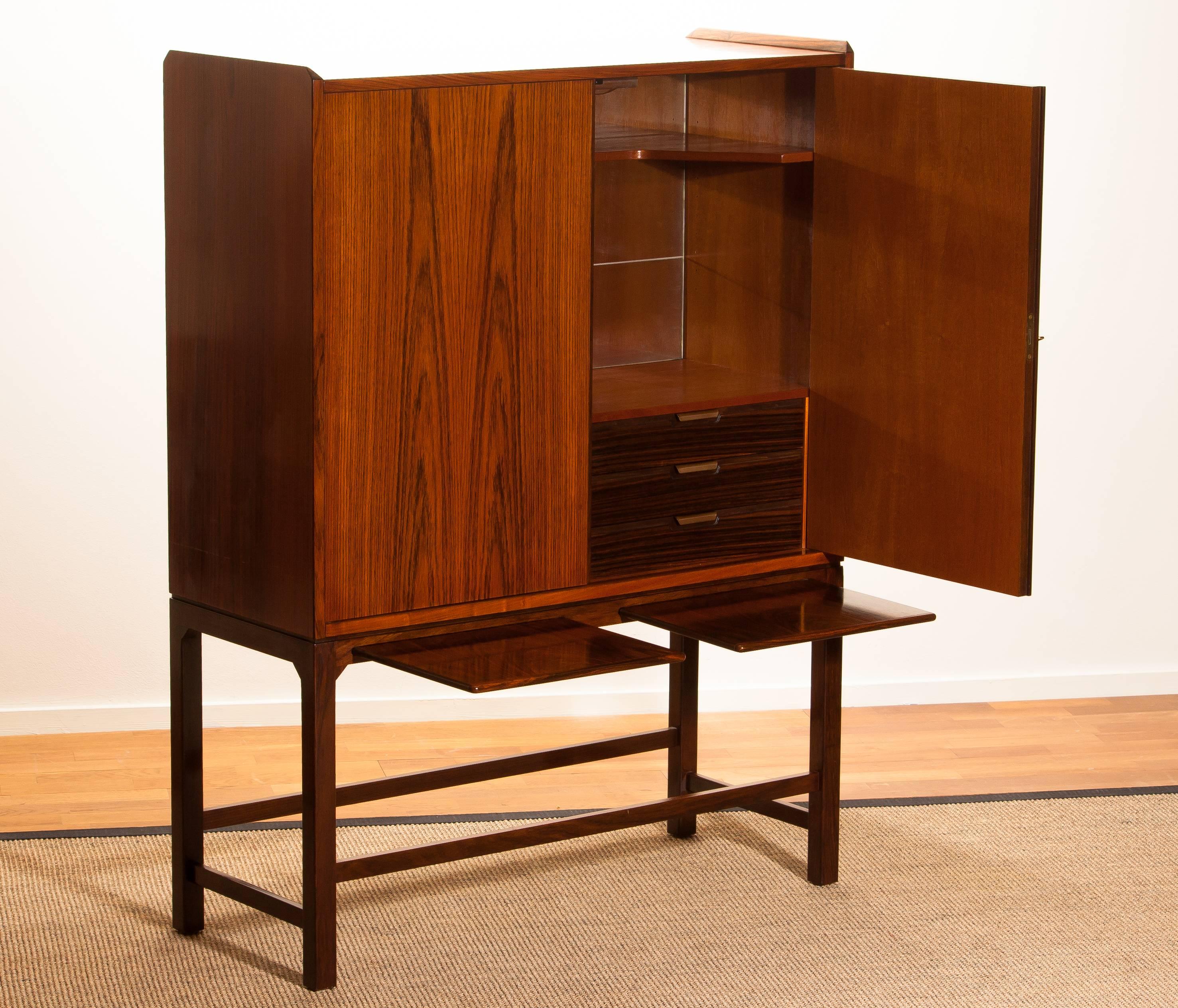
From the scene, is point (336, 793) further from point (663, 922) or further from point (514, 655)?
point (663, 922)

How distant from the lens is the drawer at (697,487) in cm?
324

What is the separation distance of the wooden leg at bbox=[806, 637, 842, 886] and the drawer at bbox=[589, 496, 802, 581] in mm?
247

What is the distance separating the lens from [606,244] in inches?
146

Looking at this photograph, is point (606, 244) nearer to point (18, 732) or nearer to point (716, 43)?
point (716, 43)

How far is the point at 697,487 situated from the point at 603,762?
126 centimetres

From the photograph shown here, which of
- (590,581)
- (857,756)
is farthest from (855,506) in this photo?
(857,756)

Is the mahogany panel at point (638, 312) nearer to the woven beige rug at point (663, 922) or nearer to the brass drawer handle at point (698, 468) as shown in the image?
the brass drawer handle at point (698, 468)

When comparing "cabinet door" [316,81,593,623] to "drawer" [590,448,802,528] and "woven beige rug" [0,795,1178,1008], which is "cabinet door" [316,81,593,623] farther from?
"woven beige rug" [0,795,1178,1008]

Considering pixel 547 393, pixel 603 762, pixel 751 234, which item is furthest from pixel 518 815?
pixel 751 234

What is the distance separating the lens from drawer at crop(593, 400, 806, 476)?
3.22 metres

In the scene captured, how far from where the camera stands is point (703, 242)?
12.2ft

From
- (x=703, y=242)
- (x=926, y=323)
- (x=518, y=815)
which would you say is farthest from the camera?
(x=518, y=815)

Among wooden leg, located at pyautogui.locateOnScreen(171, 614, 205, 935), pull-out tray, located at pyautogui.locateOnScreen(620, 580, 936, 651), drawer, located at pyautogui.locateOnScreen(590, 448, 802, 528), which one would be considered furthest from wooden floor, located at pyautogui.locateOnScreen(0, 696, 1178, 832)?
drawer, located at pyautogui.locateOnScreen(590, 448, 802, 528)

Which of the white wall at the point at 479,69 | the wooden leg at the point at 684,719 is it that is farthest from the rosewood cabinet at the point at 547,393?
the white wall at the point at 479,69
